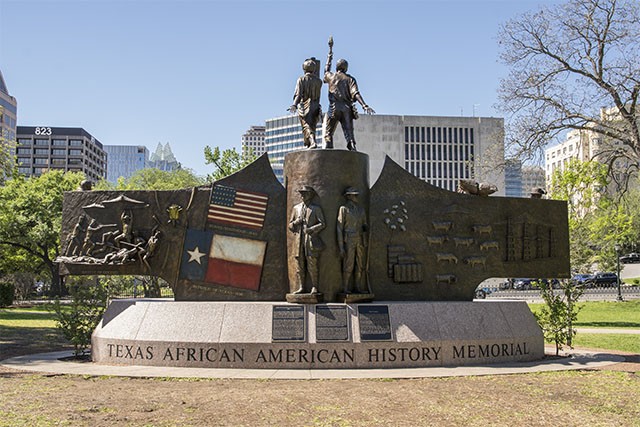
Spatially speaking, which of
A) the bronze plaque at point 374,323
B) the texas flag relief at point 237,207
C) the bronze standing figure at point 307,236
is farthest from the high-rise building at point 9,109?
the bronze plaque at point 374,323

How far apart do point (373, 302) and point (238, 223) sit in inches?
135

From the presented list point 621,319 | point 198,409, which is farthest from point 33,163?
point 198,409

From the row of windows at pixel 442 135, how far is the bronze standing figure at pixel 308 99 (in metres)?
78.5

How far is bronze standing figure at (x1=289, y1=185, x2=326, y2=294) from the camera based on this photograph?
40.8 ft

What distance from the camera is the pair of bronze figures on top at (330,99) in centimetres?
1419

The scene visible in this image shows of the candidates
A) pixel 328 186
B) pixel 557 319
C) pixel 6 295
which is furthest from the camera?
pixel 6 295

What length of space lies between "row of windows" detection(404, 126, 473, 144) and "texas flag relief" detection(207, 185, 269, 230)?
263ft

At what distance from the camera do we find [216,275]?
1313cm

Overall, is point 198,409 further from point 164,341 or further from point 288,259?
point 288,259

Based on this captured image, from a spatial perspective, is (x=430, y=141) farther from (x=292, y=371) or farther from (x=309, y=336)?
(x=292, y=371)

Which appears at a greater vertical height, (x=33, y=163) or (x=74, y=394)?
(x=33, y=163)

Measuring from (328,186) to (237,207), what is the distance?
84.2 inches

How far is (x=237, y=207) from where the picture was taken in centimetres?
1339

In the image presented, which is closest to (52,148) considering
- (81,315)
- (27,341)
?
(27,341)
